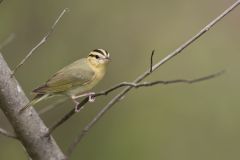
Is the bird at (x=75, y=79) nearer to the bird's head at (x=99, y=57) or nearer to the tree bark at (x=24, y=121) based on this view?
the bird's head at (x=99, y=57)

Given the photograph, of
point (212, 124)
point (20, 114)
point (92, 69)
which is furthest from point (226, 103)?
point (20, 114)

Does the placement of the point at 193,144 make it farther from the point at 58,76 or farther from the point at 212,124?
the point at 58,76

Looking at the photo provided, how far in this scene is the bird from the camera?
2.35m

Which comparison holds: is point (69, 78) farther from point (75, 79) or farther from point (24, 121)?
point (24, 121)

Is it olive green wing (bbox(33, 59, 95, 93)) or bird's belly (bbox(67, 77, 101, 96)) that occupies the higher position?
olive green wing (bbox(33, 59, 95, 93))

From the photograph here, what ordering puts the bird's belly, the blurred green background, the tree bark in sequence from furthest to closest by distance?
the blurred green background < the bird's belly < the tree bark

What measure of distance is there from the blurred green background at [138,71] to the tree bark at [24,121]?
2.35m

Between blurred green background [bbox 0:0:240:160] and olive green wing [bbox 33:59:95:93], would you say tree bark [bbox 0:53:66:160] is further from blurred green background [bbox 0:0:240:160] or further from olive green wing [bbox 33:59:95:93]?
blurred green background [bbox 0:0:240:160]

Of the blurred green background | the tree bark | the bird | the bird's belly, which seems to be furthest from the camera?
the blurred green background

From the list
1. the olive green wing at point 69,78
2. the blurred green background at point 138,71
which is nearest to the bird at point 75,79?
the olive green wing at point 69,78

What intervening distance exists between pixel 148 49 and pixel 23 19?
0.97 metres

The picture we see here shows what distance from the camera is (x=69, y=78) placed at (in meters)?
2.44

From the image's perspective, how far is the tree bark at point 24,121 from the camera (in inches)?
76.0

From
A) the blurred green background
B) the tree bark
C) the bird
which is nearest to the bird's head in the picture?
the bird
